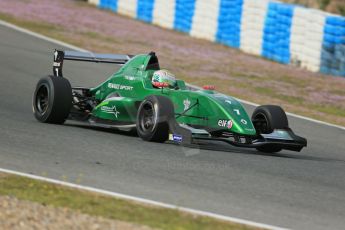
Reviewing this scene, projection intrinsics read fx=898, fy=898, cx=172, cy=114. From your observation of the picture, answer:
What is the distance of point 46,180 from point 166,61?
12967mm

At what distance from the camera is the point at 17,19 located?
23.8 meters

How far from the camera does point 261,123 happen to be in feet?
37.6

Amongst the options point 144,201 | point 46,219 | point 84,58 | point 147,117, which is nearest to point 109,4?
point 84,58

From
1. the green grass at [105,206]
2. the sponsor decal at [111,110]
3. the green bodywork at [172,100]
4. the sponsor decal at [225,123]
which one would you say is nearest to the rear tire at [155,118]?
the green bodywork at [172,100]

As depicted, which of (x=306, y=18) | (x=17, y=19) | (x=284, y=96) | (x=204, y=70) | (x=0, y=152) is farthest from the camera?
(x=17, y=19)

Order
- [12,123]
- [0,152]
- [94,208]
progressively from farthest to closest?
[12,123] → [0,152] → [94,208]

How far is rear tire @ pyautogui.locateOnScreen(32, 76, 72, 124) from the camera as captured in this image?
11719 millimetres

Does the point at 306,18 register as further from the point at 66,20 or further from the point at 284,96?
the point at 66,20

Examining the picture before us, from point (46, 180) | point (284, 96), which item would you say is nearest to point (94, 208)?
point (46, 180)

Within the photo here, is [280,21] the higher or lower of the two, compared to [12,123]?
higher

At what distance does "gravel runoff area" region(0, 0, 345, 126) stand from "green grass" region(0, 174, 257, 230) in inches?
342

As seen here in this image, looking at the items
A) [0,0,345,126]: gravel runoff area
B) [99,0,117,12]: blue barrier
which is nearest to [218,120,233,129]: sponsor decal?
[0,0,345,126]: gravel runoff area

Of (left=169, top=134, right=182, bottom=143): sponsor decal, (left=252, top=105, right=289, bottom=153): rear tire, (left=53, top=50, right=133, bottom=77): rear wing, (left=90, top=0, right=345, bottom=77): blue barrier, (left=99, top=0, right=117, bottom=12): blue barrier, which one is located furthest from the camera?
(left=99, top=0, right=117, bottom=12): blue barrier

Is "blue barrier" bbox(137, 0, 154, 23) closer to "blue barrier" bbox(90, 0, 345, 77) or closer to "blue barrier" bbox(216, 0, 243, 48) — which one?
"blue barrier" bbox(90, 0, 345, 77)
